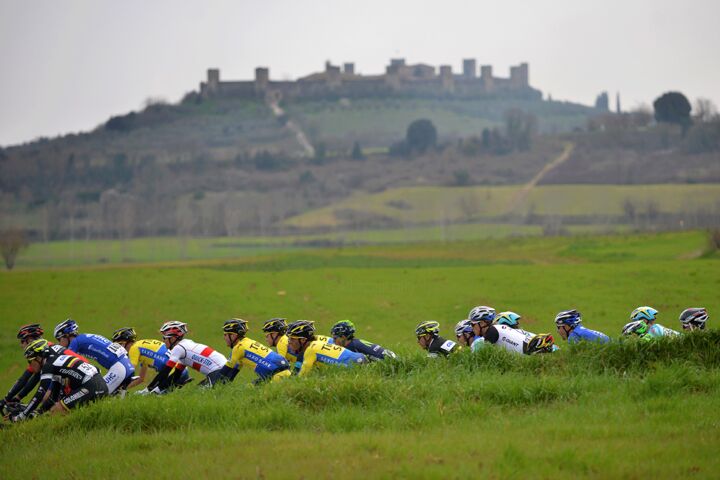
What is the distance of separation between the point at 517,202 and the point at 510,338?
12823cm

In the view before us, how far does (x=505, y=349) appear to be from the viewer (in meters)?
19.2

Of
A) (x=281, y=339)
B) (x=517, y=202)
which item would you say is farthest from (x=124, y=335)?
(x=517, y=202)

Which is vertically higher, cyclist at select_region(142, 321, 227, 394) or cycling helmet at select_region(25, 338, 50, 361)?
cycling helmet at select_region(25, 338, 50, 361)

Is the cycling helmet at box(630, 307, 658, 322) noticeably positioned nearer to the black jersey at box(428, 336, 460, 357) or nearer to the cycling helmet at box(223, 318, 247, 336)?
the black jersey at box(428, 336, 460, 357)

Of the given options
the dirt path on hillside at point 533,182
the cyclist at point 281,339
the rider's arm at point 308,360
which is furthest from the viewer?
the dirt path on hillside at point 533,182

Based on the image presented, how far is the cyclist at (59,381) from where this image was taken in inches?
727

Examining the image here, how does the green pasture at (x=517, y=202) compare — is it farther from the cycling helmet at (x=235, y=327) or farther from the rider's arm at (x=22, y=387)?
the rider's arm at (x=22, y=387)

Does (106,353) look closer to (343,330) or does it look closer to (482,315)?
(343,330)

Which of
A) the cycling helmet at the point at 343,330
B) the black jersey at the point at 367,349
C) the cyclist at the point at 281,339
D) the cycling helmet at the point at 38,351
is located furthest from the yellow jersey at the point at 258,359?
the cycling helmet at the point at 38,351


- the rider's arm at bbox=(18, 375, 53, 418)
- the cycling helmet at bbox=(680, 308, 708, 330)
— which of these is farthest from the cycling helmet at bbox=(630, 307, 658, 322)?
the rider's arm at bbox=(18, 375, 53, 418)

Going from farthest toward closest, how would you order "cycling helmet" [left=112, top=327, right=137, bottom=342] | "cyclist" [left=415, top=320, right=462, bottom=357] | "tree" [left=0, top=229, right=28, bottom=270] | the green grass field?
"tree" [left=0, top=229, right=28, bottom=270] → "cycling helmet" [left=112, top=327, right=137, bottom=342] → "cyclist" [left=415, top=320, right=462, bottom=357] → the green grass field

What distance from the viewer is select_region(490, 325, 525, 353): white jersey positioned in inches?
808

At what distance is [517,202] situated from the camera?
5802 inches

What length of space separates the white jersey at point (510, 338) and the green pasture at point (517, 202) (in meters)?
98.9
